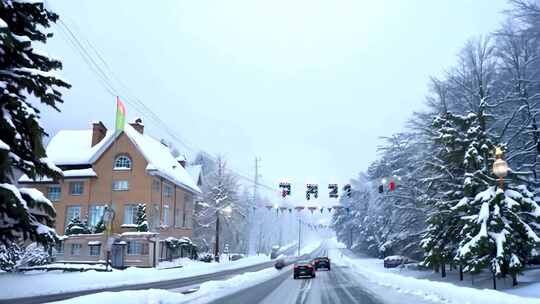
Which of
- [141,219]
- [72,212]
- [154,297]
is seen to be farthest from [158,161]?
[154,297]

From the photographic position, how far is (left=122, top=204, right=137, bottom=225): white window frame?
4928 cm

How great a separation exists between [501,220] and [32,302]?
A: 2186cm

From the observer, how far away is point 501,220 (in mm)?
22703

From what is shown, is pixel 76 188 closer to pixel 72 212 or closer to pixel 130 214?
pixel 72 212

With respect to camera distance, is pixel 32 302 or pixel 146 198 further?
pixel 146 198

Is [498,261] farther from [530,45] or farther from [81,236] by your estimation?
[81,236]

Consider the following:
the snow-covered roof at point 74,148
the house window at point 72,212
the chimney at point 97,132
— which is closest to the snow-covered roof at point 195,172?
the snow-covered roof at point 74,148

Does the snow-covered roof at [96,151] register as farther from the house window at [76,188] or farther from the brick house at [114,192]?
the house window at [76,188]

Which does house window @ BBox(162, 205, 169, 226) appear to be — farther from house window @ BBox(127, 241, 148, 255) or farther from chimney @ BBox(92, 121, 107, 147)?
chimney @ BBox(92, 121, 107, 147)

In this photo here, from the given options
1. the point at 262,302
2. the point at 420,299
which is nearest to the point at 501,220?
the point at 420,299

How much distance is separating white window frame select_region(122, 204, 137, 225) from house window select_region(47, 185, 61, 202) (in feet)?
26.6

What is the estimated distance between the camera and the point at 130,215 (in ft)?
163

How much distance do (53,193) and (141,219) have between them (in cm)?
1154

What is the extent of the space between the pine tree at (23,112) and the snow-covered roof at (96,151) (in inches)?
1560
